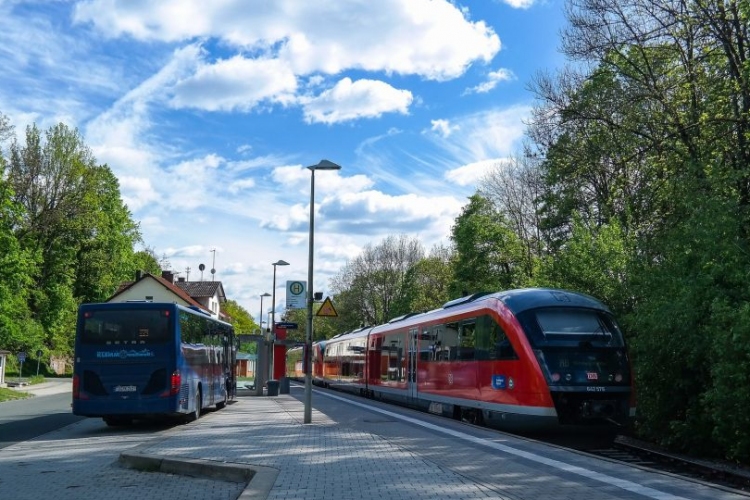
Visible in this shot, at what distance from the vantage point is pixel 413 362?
998 inches

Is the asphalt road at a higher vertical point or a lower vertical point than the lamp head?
lower

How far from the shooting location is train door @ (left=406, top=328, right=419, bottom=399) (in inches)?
977

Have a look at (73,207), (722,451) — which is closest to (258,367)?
(722,451)

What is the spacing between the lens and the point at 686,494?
8.19m

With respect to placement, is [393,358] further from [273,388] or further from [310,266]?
[310,266]

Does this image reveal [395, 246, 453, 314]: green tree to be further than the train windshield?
Yes

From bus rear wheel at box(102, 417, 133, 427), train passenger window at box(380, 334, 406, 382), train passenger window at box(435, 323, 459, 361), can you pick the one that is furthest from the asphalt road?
train passenger window at box(380, 334, 406, 382)

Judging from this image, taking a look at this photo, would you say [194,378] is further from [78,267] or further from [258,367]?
[78,267]

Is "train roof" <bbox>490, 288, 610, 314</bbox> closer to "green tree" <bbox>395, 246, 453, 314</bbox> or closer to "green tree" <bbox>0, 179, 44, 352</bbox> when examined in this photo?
"green tree" <bbox>0, 179, 44, 352</bbox>

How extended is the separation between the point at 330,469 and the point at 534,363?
6626 millimetres

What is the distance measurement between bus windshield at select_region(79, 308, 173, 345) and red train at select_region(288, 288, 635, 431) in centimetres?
708

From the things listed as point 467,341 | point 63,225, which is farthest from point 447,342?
point 63,225

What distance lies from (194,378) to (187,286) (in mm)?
94033

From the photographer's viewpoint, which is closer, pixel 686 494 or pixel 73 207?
pixel 686 494
